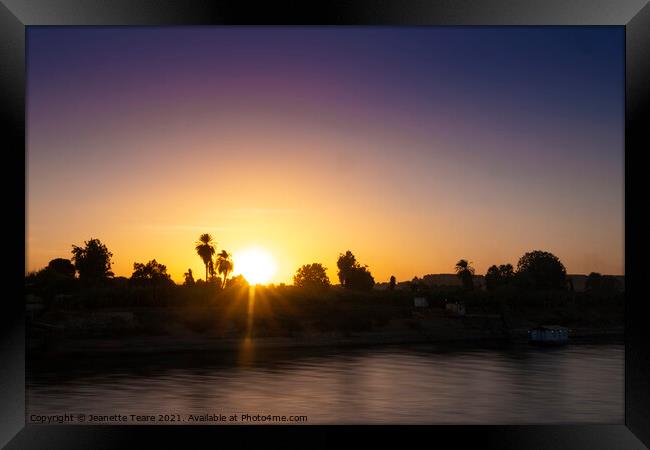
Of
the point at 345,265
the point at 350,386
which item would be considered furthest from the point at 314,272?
the point at 350,386

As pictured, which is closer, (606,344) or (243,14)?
(243,14)

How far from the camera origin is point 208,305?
45.6m

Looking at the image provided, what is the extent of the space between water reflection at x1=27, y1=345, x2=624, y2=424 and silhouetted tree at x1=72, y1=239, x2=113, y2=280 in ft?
37.3

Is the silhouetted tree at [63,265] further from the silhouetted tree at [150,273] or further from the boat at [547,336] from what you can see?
the boat at [547,336]

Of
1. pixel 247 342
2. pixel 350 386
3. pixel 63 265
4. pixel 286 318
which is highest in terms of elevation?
pixel 63 265

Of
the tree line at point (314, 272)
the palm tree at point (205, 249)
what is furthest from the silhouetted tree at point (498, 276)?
the palm tree at point (205, 249)

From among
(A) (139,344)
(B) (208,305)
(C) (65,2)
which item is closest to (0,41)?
(C) (65,2)

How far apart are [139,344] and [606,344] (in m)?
33.0

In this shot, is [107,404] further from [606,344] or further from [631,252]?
[606,344]

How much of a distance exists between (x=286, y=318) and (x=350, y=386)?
62.3 feet

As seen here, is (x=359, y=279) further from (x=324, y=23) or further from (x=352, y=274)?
(x=324, y=23)

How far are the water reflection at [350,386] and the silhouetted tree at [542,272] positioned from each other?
2342cm

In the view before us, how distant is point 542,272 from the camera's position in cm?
6638

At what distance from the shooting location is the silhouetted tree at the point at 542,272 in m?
65.4
